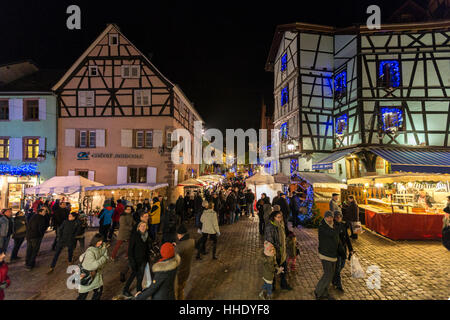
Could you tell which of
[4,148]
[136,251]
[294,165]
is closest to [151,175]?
[4,148]

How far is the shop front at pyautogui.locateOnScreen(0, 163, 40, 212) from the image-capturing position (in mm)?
15438

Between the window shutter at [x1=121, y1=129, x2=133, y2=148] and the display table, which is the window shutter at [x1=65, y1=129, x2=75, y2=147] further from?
the display table

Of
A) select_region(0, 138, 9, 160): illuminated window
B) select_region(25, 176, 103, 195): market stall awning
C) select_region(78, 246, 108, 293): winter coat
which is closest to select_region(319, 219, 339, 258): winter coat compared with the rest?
select_region(78, 246, 108, 293): winter coat

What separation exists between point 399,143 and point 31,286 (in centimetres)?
1849

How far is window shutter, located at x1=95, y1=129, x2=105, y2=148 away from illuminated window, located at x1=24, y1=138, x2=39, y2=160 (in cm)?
455

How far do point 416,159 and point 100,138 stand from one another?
68.2 ft

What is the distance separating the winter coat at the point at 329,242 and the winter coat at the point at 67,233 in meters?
6.79

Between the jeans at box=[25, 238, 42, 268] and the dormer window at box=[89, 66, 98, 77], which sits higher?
the dormer window at box=[89, 66, 98, 77]

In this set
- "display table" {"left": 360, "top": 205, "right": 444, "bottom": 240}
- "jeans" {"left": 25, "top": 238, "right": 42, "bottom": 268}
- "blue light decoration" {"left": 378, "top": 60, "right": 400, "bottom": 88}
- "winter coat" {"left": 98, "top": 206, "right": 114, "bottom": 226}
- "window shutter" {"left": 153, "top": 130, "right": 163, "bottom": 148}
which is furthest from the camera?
"window shutter" {"left": 153, "top": 130, "right": 163, "bottom": 148}

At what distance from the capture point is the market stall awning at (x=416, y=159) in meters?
10.4

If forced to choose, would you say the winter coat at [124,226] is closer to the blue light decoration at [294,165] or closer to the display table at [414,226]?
the display table at [414,226]

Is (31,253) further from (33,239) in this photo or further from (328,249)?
(328,249)

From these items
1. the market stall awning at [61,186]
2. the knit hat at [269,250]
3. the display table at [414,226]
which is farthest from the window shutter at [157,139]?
the display table at [414,226]

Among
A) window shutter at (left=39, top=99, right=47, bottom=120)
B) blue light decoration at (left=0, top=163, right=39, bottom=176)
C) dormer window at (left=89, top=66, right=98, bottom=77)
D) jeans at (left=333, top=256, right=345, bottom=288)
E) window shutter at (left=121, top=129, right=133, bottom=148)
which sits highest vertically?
dormer window at (left=89, top=66, right=98, bottom=77)
